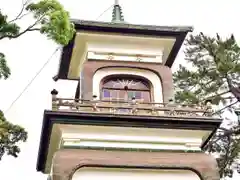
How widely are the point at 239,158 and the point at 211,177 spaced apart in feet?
28.6

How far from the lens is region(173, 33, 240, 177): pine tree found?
19062mm

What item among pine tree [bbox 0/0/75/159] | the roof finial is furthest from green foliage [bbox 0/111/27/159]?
the roof finial

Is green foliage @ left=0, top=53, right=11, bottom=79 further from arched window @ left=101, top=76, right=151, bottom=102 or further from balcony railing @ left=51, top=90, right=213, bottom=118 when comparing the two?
arched window @ left=101, top=76, right=151, bottom=102

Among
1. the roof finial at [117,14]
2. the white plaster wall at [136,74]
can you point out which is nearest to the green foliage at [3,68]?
the white plaster wall at [136,74]

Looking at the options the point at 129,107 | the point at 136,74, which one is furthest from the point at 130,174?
the point at 136,74

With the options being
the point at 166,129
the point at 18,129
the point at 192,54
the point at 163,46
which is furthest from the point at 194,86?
the point at 18,129

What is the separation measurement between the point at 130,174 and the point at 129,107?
1.69m

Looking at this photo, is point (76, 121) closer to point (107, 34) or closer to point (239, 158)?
point (107, 34)

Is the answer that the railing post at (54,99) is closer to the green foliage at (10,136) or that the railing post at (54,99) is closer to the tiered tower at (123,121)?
the tiered tower at (123,121)

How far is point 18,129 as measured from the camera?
31.1 ft

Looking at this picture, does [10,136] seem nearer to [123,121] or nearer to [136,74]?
[123,121]

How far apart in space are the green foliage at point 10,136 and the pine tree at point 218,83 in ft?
33.6

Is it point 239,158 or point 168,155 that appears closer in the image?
point 168,155

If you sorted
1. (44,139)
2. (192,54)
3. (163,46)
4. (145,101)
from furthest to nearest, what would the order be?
1. (192,54)
2. (163,46)
3. (145,101)
4. (44,139)
